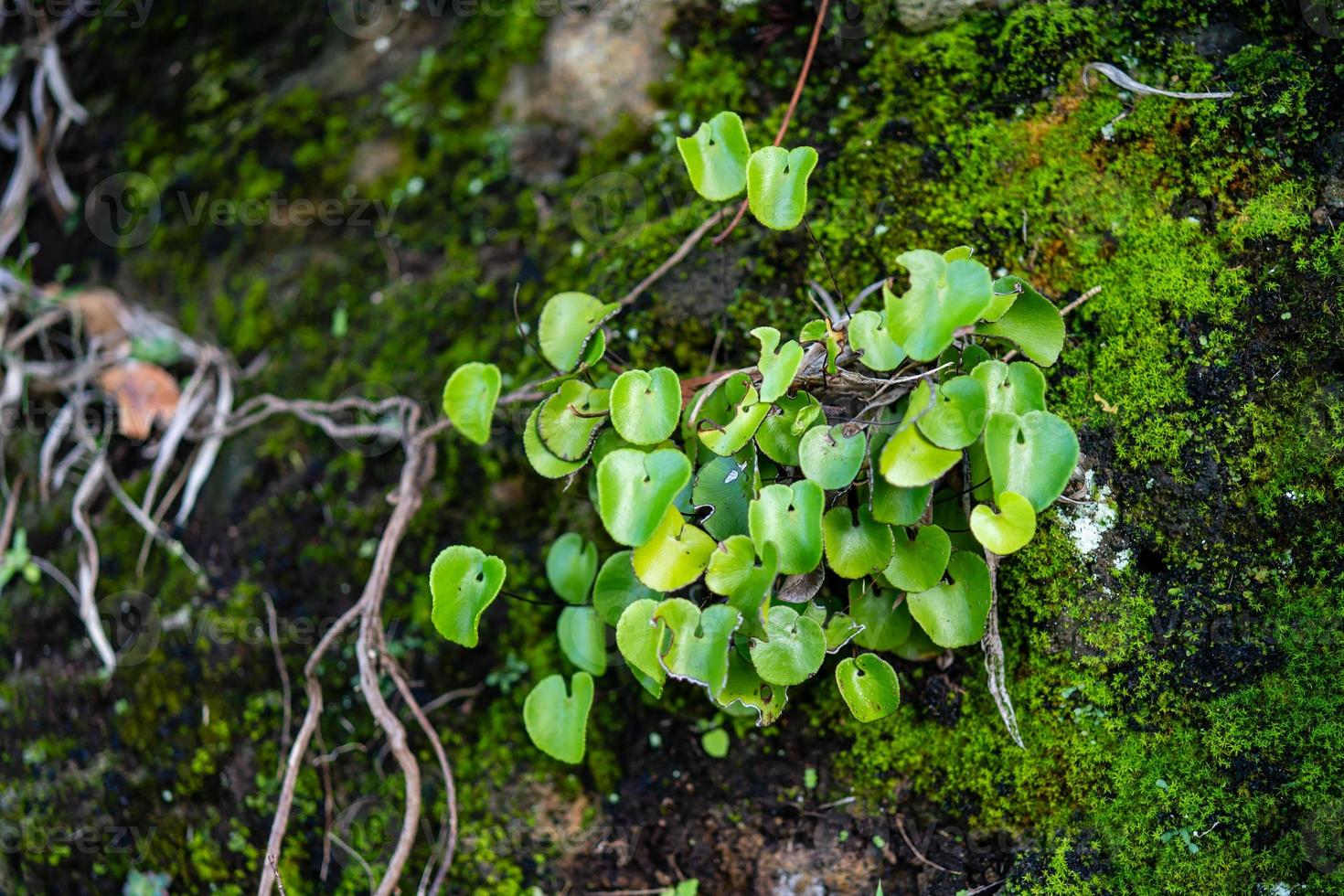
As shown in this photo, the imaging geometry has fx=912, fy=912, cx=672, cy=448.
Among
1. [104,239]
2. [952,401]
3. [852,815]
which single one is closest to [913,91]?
[952,401]

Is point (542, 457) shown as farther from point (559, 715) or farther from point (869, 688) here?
point (869, 688)

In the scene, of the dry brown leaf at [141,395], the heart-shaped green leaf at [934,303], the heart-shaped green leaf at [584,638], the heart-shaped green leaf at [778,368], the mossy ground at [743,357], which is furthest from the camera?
the dry brown leaf at [141,395]

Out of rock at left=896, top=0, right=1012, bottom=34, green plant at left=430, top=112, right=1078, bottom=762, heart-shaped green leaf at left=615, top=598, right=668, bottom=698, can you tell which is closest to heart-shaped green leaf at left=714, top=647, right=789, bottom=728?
green plant at left=430, top=112, right=1078, bottom=762

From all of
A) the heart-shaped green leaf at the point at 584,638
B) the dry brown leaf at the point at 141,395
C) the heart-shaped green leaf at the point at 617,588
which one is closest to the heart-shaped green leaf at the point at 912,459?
the heart-shaped green leaf at the point at 617,588

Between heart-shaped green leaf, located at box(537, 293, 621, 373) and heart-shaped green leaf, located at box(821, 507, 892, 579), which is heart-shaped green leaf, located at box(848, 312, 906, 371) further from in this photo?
heart-shaped green leaf, located at box(537, 293, 621, 373)

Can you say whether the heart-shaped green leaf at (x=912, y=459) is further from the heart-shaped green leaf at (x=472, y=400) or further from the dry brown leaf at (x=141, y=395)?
the dry brown leaf at (x=141, y=395)

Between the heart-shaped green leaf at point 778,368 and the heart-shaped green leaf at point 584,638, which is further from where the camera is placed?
the heart-shaped green leaf at point 584,638
